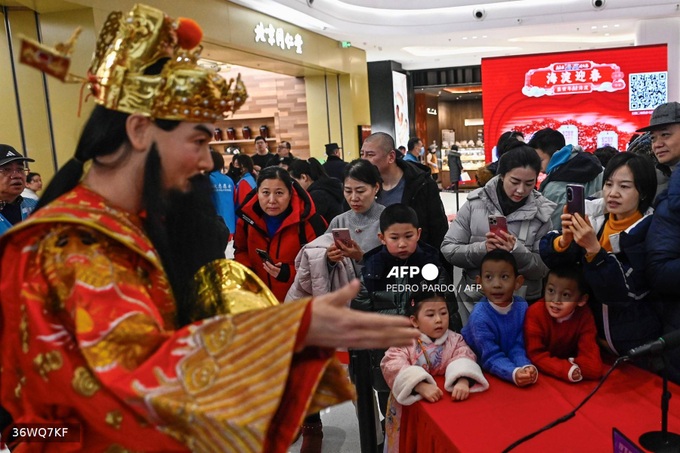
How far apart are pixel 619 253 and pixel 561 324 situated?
0.30m

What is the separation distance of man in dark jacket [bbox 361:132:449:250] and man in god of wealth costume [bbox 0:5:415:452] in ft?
7.04

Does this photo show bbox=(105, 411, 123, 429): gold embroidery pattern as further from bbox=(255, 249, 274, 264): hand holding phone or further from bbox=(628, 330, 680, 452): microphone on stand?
bbox=(255, 249, 274, 264): hand holding phone

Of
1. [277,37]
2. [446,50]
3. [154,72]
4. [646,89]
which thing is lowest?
[154,72]

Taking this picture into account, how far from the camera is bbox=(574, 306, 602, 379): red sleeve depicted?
5.70ft

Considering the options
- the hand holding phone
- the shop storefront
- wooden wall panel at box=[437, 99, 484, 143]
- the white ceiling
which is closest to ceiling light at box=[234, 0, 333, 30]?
the white ceiling

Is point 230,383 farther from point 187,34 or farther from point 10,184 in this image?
point 10,184

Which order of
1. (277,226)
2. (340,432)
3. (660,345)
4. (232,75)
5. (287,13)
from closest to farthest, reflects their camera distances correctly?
(660,345) < (340,432) < (277,226) < (287,13) < (232,75)

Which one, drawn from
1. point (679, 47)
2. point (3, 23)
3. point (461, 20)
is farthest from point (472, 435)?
point (679, 47)

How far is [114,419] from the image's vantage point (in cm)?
78

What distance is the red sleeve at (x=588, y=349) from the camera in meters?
1.74

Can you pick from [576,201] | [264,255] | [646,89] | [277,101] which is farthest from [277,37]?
[576,201]

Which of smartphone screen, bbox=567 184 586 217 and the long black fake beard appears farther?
smartphone screen, bbox=567 184 586 217

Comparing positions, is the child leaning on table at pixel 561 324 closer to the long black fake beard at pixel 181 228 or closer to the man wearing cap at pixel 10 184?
the long black fake beard at pixel 181 228

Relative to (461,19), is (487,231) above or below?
below
